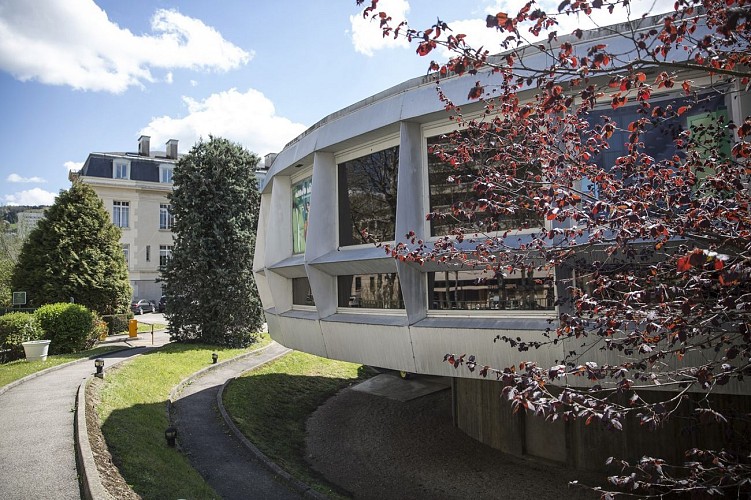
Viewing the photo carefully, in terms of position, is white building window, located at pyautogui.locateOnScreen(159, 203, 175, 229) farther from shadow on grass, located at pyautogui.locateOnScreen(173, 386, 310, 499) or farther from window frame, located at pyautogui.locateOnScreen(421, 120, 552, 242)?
window frame, located at pyautogui.locateOnScreen(421, 120, 552, 242)

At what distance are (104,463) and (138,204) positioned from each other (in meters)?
41.9

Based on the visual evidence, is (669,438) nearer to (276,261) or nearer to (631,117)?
(631,117)

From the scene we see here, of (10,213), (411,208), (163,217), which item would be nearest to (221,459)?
(411,208)

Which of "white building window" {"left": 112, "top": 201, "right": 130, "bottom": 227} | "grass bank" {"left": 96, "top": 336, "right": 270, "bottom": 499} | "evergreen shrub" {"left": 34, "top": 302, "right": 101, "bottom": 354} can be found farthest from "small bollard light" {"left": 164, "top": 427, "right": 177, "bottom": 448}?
"white building window" {"left": 112, "top": 201, "right": 130, "bottom": 227}

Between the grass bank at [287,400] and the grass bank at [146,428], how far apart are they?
2.08 m

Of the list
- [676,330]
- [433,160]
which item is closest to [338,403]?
[433,160]

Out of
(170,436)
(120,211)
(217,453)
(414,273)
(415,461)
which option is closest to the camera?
(414,273)

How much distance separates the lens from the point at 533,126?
5750 millimetres

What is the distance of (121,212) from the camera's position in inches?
1789

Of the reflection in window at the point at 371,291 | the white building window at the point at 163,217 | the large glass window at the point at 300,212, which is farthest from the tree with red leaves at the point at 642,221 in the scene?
the white building window at the point at 163,217

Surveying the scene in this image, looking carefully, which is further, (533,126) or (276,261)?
(276,261)

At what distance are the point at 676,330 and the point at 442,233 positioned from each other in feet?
20.6

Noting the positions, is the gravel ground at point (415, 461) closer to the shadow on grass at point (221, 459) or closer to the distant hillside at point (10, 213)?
the shadow on grass at point (221, 459)

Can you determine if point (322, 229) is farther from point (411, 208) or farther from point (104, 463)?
point (104, 463)
